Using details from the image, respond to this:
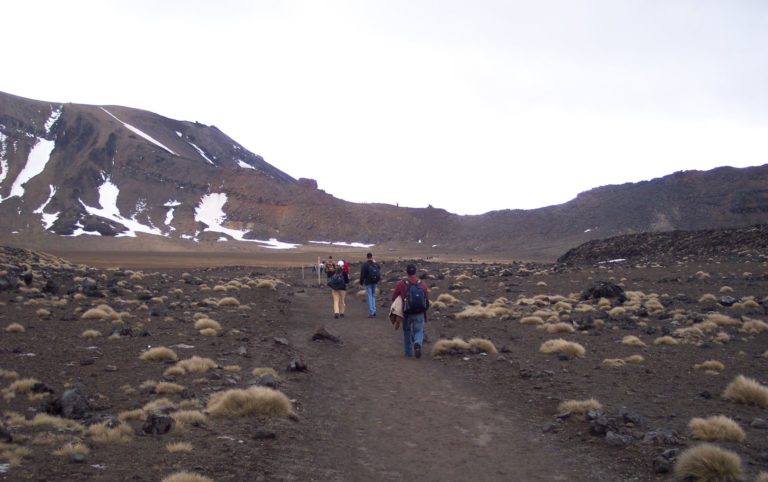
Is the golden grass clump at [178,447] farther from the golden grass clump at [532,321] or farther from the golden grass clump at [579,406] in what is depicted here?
the golden grass clump at [532,321]

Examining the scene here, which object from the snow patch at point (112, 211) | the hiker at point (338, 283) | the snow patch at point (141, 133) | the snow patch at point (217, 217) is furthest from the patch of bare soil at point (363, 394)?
the snow patch at point (141, 133)

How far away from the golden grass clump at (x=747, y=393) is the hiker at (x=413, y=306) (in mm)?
5408

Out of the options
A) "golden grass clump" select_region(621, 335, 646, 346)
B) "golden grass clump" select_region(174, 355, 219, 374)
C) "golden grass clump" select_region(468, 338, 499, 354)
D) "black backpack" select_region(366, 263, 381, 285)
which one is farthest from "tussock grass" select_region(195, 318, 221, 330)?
"golden grass clump" select_region(621, 335, 646, 346)

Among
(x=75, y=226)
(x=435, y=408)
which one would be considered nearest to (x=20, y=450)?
(x=435, y=408)

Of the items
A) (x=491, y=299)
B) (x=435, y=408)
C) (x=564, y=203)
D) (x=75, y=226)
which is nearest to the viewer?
(x=435, y=408)

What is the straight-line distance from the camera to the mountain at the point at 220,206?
361 feet

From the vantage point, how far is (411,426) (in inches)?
299

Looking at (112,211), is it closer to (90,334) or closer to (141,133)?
(141,133)

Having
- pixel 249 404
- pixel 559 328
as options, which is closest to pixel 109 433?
pixel 249 404

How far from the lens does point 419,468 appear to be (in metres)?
6.12

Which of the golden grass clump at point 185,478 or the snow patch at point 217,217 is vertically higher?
the snow patch at point 217,217

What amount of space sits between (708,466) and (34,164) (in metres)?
168

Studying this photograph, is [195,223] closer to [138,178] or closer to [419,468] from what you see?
[138,178]

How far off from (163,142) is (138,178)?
35.7 meters
